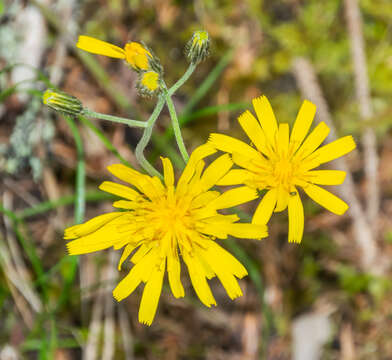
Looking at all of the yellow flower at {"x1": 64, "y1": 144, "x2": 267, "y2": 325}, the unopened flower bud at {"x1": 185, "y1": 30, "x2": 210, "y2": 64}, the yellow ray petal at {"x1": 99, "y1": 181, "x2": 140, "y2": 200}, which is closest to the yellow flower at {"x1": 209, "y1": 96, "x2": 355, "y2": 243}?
the yellow flower at {"x1": 64, "y1": 144, "x2": 267, "y2": 325}

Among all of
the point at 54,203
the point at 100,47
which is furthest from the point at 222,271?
the point at 54,203

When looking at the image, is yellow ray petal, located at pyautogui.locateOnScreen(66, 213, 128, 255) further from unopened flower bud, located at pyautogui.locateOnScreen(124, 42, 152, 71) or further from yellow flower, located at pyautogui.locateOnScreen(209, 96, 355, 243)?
unopened flower bud, located at pyautogui.locateOnScreen(124, 42, 152, 71)

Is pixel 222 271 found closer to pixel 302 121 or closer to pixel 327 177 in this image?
pixel 327 177

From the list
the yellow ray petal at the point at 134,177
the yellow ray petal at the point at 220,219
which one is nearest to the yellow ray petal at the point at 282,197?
the yellow ray petal at the point at 220,219

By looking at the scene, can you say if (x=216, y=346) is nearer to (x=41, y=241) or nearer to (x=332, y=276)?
(x=332, y=276)

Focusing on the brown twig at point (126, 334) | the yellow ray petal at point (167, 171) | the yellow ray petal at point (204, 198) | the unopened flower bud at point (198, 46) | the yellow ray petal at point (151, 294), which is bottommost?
the brown twig at point (126, 334)

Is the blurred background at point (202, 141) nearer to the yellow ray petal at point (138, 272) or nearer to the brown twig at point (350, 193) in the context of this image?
the brown twig at point (350, 193)

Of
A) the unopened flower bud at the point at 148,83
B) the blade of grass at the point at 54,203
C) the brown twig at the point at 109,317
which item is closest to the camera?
the unopened flower bud at the point at 148,83

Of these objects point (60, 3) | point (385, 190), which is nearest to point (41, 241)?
point (60, 3)
